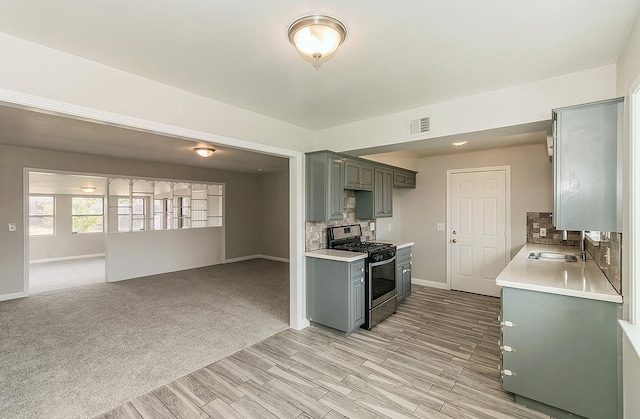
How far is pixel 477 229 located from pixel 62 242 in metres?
10.7

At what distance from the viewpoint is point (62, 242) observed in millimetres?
8469

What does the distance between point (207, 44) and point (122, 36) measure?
1.61ft

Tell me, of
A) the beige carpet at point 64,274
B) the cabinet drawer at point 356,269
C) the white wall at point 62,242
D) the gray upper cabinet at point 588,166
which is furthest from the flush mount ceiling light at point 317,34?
the white wall at point 62,242

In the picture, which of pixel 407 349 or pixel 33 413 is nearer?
pixel 33 413

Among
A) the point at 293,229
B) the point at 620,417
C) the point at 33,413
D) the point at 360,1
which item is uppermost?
the point at 360,1

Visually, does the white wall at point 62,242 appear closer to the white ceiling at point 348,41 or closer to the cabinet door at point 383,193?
the white ceiling at point 348,41

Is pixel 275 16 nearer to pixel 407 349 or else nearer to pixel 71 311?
pixel 407 349

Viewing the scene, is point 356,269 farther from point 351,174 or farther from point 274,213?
point 274,213

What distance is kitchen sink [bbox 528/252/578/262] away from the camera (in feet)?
11.3

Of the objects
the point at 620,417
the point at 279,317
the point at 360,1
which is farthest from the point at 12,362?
the point at 620,417

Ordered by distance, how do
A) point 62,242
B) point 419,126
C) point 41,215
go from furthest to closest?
point 62,242 → point 41,215 → point 419,126

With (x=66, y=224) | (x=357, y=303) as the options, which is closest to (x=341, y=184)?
(x=357, y=303)

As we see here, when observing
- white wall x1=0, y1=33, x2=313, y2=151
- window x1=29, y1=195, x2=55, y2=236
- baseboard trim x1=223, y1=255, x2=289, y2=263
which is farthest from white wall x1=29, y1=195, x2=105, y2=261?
white wall x1=0, y1=33, x2=313, y2=151

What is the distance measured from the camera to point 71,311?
4266 millimetres
